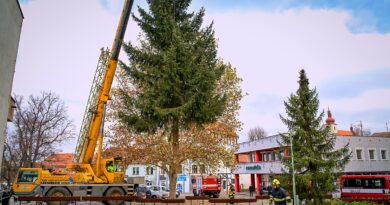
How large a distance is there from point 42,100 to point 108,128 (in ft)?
68.0

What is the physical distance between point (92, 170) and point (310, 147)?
13762 millimetres

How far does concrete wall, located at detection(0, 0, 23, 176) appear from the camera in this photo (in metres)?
8.62

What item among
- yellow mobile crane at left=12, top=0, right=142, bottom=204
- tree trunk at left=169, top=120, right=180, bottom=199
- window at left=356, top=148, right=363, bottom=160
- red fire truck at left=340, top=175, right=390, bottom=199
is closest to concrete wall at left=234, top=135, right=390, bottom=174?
window at left=356, top=148, right=363, bottom=160

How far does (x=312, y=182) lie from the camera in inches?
706

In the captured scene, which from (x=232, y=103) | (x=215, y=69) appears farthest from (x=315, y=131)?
(x=232, y=103)

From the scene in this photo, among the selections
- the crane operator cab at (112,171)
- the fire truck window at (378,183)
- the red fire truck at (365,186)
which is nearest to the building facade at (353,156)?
the red fire truck at (365,186)

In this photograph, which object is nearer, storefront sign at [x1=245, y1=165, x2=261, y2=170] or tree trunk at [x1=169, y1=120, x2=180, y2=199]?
tree trunk at [x1=169, y1=120, x2=180, y2=199]

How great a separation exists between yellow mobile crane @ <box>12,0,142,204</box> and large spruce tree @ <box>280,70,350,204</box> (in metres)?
10.9

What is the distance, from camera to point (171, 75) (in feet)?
61.0

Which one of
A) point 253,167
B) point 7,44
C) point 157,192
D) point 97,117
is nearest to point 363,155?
point 253,167

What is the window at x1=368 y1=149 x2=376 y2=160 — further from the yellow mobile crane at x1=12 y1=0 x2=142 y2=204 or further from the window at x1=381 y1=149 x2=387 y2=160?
the yellow mobile crane at x1=12 y1=0 x2=142 y2=204

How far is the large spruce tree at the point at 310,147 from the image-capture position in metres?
17.8

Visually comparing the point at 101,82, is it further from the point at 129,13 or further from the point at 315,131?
the point at 315,131

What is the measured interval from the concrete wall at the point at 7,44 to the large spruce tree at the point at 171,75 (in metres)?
8.78
